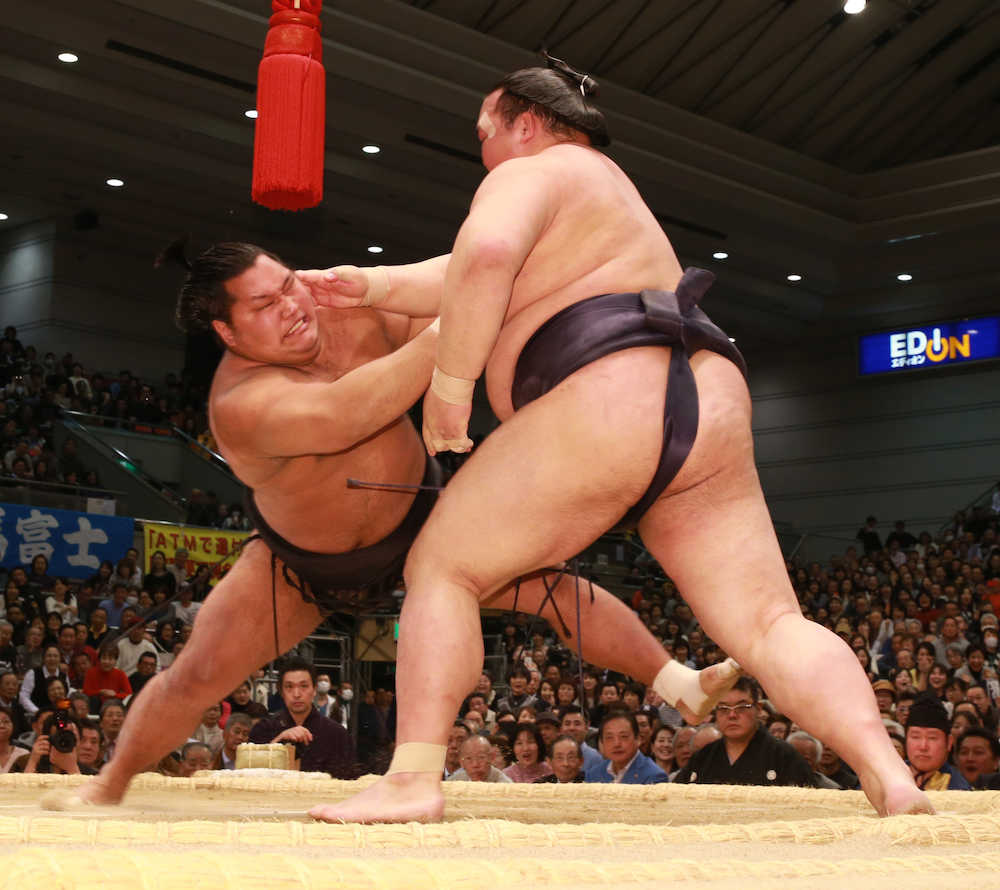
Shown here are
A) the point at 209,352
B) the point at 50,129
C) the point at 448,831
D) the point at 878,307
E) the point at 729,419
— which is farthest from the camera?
the point at 878,307

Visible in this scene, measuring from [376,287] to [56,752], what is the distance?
9.22 ft

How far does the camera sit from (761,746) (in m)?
3.26

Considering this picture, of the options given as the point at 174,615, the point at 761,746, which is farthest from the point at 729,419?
the point at 174,615

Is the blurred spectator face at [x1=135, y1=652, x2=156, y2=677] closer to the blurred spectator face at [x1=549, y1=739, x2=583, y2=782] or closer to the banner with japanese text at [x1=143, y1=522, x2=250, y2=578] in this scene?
the banner with japanese text at [x1=143, y1=522, x2=250, y2=578]

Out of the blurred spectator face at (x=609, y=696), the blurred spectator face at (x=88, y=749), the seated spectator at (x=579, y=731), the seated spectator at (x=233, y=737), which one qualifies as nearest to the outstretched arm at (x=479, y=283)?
the seated spectator at (x=579, y=731)

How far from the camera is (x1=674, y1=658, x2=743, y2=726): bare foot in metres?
1.67

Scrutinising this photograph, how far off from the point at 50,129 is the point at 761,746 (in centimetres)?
793

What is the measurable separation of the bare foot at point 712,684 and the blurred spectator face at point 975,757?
1.85m

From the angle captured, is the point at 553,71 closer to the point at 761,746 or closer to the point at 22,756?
the point at 761,746

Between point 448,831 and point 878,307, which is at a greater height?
point 878,307

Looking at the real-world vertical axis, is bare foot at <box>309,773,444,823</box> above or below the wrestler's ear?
below

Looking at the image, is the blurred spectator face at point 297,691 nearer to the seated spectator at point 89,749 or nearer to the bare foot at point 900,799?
the seated spectator at point 89,749

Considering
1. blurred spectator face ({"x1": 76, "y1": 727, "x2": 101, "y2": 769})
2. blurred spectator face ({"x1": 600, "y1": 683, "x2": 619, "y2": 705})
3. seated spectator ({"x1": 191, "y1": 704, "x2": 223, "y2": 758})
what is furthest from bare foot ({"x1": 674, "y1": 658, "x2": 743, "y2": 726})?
blurred spectator face ({"x1": 600, "y1": 683, "x2": 619, "y2": 705})

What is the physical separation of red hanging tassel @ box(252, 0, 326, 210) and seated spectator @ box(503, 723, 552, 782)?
6.45 ft
